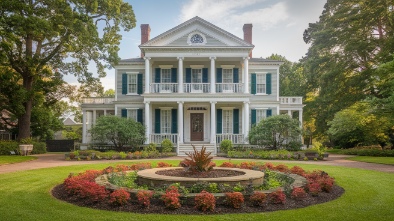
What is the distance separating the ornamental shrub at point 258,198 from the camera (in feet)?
27.6

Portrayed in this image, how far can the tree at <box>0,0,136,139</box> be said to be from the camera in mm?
19828

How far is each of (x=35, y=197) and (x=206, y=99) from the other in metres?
19.3

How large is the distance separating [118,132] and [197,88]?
7761 mm

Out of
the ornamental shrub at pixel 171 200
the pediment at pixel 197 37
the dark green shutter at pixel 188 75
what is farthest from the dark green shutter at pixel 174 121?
the ornamental shrub at pixel 171 200

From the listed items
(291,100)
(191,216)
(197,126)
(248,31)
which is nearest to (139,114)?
(197,126)

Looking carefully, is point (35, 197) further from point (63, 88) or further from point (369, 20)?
point (63, 88)

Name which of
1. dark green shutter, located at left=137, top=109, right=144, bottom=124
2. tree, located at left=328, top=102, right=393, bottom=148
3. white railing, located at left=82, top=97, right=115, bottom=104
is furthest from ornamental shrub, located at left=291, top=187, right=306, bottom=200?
white railing, located at left=82, top=97, right=115, bottom=104

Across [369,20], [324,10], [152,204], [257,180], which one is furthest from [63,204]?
[324,10]

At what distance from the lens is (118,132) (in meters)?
26.0

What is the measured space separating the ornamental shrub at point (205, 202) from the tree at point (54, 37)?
16202 mm

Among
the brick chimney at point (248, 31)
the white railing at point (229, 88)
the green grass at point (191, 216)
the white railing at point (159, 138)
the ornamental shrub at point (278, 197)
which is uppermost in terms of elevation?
the brick chimney at point (248, 31)

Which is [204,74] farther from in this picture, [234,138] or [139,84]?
[234,138]

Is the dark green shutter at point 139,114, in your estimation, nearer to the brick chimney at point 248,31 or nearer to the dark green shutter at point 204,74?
the dark green shutter at point 204,74

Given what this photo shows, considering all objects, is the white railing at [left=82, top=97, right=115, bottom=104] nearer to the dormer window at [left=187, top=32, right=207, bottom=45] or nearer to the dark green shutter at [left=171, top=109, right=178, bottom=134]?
the dark green shutter at [left=171, top=109, right=178, bottom=134]
